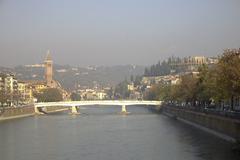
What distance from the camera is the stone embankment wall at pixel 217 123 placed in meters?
35.4

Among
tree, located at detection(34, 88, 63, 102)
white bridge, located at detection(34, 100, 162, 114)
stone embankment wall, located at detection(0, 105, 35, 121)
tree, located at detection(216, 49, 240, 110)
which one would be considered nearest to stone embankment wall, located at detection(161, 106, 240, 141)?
tree, located at detection(216, 49, 240, 110)

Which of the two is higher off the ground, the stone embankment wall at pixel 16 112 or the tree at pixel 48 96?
the tree at pixel 48 96

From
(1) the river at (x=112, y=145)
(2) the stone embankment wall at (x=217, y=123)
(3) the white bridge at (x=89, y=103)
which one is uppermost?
(3) the white bridge at (x=89, y=103)

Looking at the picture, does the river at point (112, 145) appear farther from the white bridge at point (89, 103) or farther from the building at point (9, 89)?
the building at point (9, 89)

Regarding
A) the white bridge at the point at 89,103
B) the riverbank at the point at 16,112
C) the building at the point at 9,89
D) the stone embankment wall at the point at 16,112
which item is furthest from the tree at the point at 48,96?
the stone embankment wall at the point at 16,112

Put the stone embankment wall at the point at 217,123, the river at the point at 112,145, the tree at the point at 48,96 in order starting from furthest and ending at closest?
the tree at the point at 48,96, the stone embankment wall at the point at 217,123, the river at the point at 112,145

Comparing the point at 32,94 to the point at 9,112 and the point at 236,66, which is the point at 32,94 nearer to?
the point at 9,112

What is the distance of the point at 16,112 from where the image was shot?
3246 inches

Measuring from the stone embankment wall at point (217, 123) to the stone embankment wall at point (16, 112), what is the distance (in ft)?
76.3

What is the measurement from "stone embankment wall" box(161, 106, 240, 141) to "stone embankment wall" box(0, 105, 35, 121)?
2324 cm

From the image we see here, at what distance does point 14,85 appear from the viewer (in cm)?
12188

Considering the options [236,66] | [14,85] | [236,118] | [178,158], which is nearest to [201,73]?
[236,66]

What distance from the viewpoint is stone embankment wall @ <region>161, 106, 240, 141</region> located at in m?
35.4

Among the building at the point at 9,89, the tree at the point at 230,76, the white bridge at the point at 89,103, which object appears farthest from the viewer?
the building at the point at 9,89
